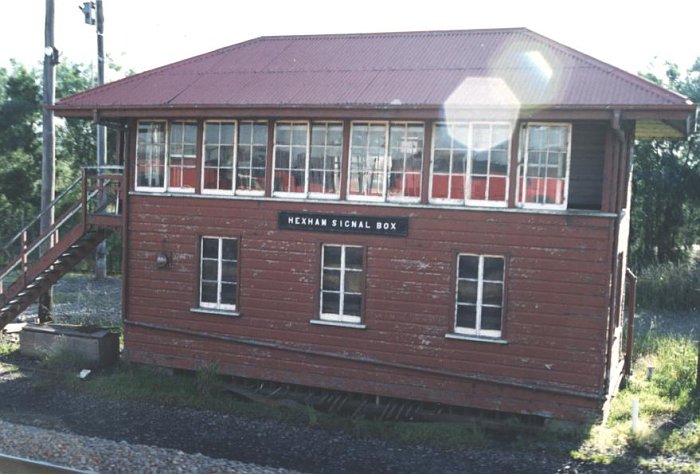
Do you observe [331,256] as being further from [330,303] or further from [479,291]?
[479,291]

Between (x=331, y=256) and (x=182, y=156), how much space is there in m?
3.51

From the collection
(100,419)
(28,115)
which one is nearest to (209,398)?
(100,419)

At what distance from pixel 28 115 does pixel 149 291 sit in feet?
74.4

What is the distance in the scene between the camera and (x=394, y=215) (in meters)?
12.8

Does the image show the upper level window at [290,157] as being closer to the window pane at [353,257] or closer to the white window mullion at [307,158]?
the white window mullion at [307,158]

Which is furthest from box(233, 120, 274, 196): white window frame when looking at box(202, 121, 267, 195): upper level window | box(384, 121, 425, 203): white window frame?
box(384, 121, 425, 203): white window frame

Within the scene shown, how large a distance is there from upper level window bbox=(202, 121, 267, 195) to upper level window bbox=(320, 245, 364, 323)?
1.81 m

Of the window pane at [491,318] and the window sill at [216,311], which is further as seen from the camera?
the window sill at [216,311]

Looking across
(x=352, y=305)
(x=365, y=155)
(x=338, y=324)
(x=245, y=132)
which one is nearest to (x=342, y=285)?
(x=352, y=305)

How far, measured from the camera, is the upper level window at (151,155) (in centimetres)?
1450

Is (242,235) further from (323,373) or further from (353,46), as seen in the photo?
(353,46)

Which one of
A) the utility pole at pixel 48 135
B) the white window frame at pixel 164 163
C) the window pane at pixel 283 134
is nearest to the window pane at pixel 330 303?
the window pane at pixel 283 134

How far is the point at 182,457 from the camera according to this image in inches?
394

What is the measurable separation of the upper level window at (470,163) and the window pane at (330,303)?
2427 millimetres
